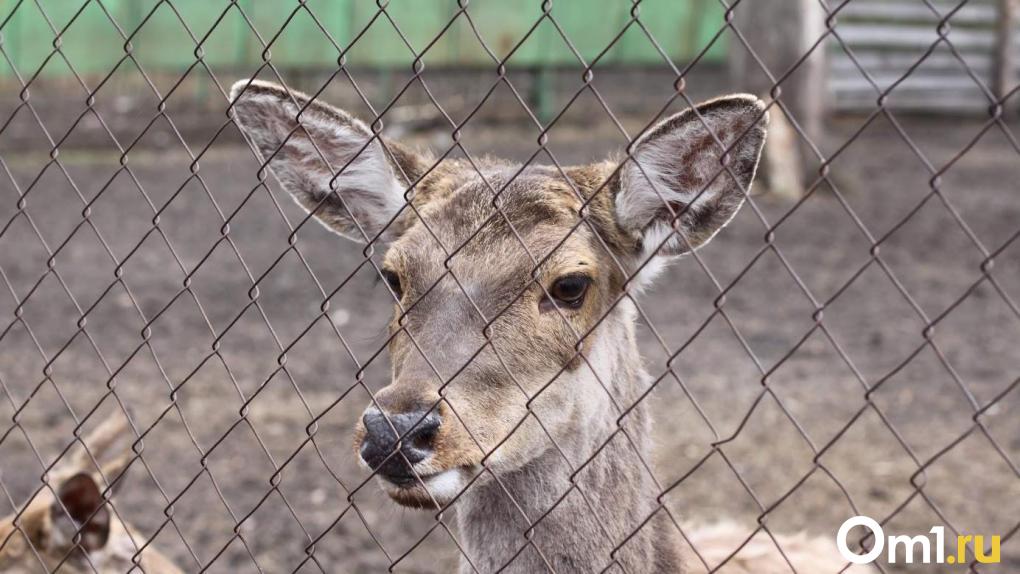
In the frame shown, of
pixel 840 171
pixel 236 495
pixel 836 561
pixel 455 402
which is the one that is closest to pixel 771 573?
pixel 836 561

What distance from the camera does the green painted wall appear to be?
49.0 feet

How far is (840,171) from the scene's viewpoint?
42.4 ft

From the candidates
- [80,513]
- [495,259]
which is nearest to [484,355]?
[495,259]

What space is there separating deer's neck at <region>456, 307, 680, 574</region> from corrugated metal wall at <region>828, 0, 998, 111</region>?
13830 mm

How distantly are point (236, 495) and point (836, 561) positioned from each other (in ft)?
10.5

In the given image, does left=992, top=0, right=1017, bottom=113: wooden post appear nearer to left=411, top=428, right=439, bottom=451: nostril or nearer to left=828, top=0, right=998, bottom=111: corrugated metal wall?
left=828, top=0, right=998, bottom=111: corrugated metal wall

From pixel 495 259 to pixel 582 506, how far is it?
0.71 meters

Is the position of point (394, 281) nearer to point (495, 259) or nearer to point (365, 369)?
point (495, 259)

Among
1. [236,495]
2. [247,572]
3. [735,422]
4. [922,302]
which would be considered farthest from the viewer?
[922,302]

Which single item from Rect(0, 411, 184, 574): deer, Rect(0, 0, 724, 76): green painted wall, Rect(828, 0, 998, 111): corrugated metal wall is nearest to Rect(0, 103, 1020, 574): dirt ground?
Rect(0, 411, 184, 574): deer

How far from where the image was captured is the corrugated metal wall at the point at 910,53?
16.4 m

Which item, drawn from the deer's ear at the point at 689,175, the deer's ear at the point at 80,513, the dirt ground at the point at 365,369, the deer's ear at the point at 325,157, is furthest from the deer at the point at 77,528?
the deer's ear at the point at 689,175

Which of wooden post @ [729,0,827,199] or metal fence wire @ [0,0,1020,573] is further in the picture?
wooden post @ [729,0,827,199]

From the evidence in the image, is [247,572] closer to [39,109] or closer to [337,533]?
[337,533]
